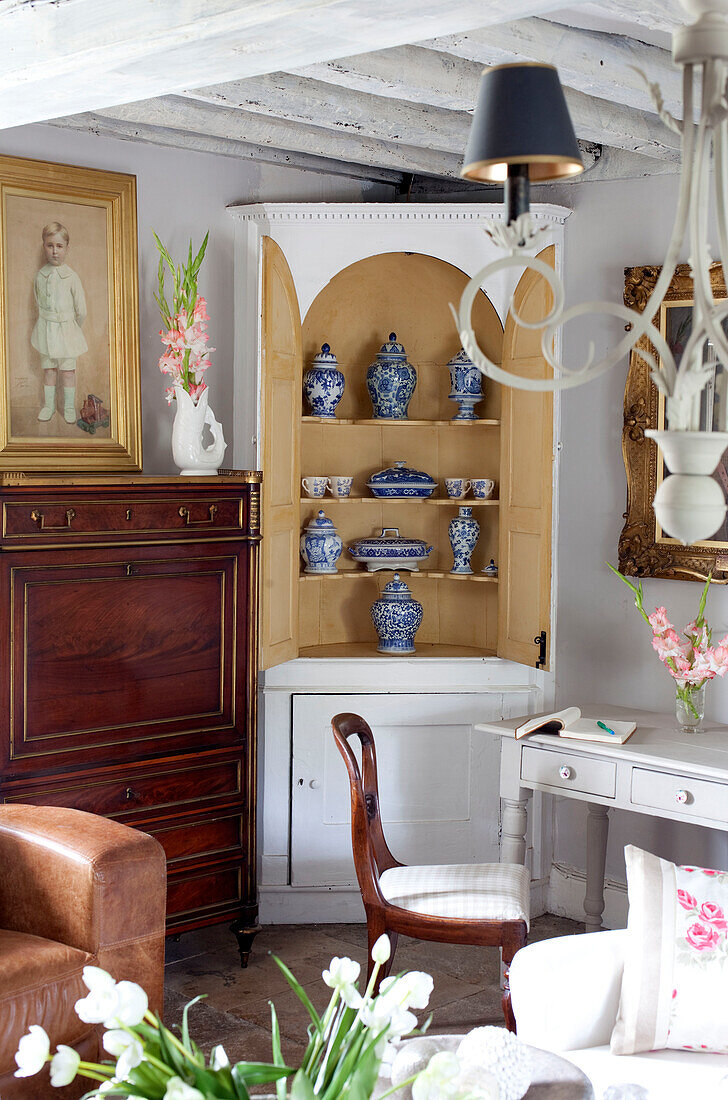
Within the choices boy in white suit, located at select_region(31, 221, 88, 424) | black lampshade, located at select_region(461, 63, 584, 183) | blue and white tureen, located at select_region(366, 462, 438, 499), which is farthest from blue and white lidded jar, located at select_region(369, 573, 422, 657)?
black lampshade, located at select_region(461, 63, 584, 183)

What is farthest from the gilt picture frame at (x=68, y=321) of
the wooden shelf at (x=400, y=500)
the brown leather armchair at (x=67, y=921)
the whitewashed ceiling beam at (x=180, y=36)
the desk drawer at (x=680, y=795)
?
the desk drawer at (x=680, y=795)

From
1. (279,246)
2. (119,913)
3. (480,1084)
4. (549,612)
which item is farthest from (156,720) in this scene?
(480,1084)

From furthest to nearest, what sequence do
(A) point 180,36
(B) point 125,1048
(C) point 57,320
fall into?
(C) point 57,320 < (A) point 180,36 < (B) point 125,1048

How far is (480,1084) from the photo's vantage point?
1637 millimetres

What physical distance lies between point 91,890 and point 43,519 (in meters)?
1.02

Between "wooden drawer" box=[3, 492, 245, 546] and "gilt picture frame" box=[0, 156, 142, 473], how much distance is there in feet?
0.96

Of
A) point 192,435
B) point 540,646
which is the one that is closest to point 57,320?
point 192,435

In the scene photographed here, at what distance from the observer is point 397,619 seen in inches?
166

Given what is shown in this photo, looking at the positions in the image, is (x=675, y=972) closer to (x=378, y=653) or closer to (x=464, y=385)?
(x=378, y=653)

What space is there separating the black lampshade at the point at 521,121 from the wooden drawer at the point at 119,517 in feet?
6.62

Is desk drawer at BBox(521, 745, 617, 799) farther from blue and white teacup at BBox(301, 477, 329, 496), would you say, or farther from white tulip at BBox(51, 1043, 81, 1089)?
white tulip at BBox(51, 1043, 81, 1089)

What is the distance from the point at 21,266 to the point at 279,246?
0.86m

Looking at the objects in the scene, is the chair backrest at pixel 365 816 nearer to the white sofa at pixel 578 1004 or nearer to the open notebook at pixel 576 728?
the open notebook at pixel 576 728

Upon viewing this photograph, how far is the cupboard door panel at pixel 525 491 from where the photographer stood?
12.8 ft
